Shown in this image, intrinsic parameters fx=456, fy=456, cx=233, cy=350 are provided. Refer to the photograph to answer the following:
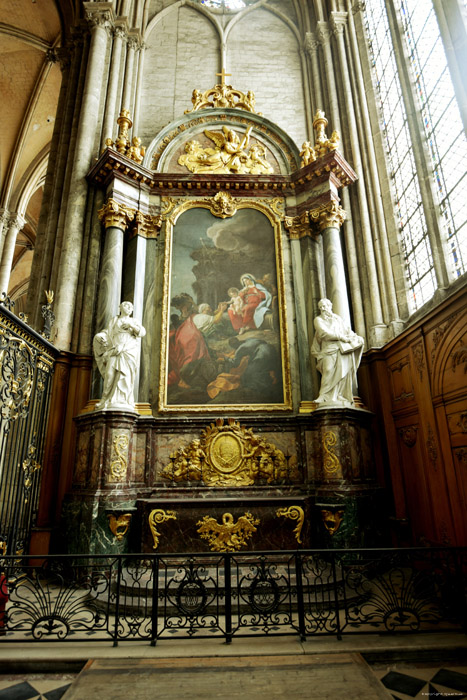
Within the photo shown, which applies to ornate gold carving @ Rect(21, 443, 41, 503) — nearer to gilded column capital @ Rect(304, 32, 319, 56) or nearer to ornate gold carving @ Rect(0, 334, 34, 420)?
ornate gold carving @ Rect(0, 334, 34, 420)

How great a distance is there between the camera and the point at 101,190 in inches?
346

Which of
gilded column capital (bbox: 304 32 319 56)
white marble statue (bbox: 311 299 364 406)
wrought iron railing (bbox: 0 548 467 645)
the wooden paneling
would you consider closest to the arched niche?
gilded column capital (bbox: 304 32 319 56)

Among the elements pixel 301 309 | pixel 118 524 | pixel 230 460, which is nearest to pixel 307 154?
pixel 301 309

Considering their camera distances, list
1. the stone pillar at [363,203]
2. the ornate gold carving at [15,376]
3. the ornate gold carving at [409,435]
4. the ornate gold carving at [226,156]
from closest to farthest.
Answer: the ornate gold carving at [15,376] < the ornate gold carving at [409,435] < the stone pillar at [363,203] < the ornate gold carving at [226,156]

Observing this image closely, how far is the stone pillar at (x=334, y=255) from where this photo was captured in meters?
7.94

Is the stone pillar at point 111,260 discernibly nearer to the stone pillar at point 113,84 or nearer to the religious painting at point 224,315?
the religious painting at point 224,315

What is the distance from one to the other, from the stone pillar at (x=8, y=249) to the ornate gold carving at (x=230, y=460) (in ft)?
36.5

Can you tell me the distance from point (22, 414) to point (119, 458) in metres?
1.48

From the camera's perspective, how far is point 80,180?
8.62m

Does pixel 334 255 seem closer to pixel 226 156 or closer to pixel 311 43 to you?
pixel 226 156

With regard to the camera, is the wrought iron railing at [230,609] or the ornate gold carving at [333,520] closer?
the wrought iron railing at [230,609]

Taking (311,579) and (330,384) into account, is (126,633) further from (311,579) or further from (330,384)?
(330,384)

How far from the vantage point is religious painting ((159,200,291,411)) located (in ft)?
25.3

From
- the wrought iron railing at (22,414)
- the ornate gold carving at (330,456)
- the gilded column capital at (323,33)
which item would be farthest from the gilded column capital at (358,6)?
the wrought iron railing at (22,414)
